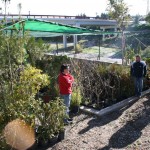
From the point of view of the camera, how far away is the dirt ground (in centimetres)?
617

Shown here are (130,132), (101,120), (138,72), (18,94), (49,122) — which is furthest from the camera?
(138,72)

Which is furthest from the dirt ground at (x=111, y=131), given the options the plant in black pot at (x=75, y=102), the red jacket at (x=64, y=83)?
the red jacket at (x=64, y=83)

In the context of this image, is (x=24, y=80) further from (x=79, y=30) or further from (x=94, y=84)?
(x=79, y=30)

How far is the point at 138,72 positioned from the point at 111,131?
302cm

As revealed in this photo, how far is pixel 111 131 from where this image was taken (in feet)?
22.8

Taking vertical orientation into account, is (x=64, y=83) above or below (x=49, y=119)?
above

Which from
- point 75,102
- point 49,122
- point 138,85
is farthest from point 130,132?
point 138,85

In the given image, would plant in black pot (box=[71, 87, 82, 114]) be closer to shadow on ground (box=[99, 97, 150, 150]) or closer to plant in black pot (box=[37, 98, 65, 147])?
shadow on ground (box=[99, 97, 150, 150])

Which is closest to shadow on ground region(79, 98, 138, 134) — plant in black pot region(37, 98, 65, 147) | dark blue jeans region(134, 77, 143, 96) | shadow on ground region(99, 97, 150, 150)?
shadow on ground region(99, 97, 150, 150)

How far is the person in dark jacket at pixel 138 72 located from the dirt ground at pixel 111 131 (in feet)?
3.32

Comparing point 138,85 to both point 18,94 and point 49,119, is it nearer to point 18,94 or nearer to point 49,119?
point 49,119

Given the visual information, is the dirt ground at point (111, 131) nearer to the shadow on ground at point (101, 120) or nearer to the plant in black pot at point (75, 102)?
the shadow on ground at point (101, 120)

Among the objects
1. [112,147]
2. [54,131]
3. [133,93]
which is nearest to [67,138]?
[54,131]

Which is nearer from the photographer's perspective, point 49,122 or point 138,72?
point 49,122
